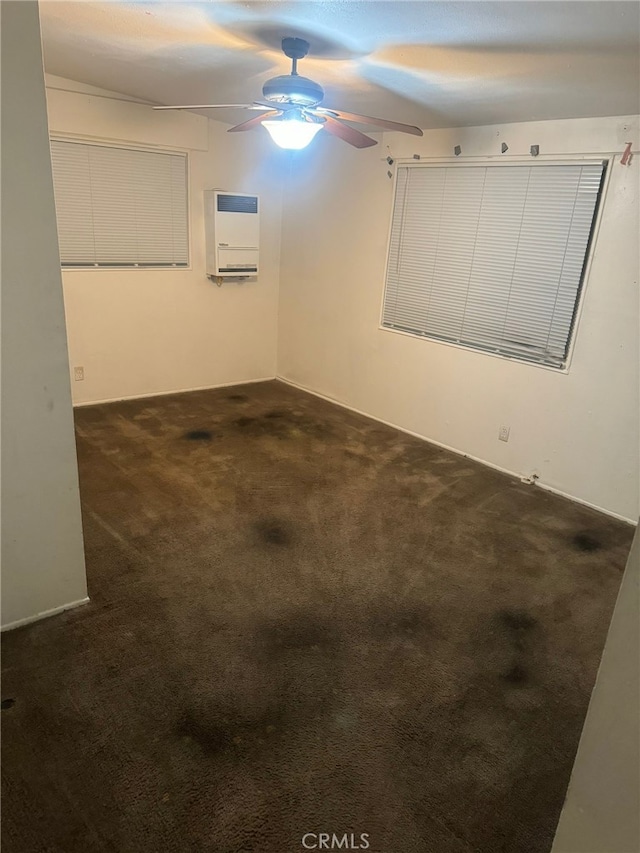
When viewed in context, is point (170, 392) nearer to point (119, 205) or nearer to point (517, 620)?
point (119, 205)

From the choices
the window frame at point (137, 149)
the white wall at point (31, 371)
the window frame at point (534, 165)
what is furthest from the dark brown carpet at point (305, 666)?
the window frame at point (137, 149)

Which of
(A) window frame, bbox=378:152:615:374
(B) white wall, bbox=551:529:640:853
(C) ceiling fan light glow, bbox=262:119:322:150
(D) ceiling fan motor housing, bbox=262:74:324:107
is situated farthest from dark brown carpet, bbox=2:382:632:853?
(D) ceiling fan motor housing, bbox=262:74:324:107

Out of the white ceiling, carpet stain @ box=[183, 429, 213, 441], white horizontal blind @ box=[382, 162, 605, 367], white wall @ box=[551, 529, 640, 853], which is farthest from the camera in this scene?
carpet stain @ box=[183, 429, 213, 441]

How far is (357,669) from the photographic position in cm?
221

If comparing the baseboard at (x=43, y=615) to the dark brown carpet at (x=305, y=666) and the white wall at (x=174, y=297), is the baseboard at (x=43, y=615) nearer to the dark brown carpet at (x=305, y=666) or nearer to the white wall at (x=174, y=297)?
the dark brown carpet at (x=305, y=666)

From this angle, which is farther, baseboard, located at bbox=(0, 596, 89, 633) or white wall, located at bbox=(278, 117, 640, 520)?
white wall, located at bbox=(278, 117, 640, 520)

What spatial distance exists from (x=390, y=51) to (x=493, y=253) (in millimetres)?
1782

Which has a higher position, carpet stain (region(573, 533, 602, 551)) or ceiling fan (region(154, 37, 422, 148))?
ceiling fan (region(154, 37, 422, 148))

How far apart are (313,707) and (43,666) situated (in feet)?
3.41

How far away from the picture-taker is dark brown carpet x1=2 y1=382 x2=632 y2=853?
165 centimetres

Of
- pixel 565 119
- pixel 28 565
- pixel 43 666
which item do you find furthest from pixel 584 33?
pixel 43 666

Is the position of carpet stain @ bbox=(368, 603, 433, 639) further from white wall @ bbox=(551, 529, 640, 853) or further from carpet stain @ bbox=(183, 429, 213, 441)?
carpet stain @ bbox=(183, 429, 213, 441)

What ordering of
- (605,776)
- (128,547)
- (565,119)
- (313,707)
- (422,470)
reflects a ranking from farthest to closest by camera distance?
(422,470), (565,119), (128,547), (313,707), (605,776)

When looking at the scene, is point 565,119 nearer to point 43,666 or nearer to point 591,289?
point 591,289
